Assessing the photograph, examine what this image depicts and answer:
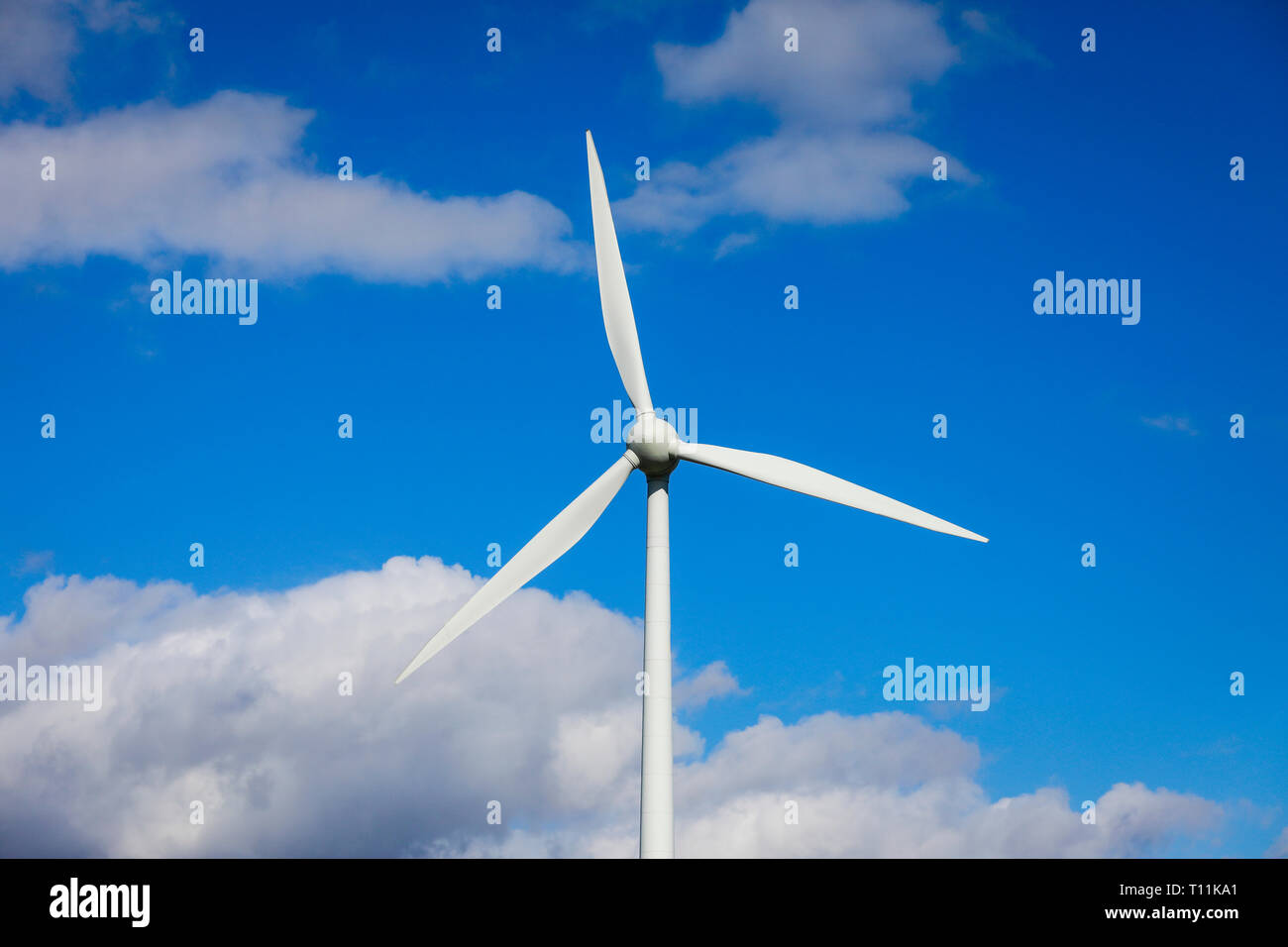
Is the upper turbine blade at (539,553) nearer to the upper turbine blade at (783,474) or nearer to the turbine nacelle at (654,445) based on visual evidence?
the turbine nacelle at (654,445)

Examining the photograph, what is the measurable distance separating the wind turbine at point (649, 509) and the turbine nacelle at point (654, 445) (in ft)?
0.11

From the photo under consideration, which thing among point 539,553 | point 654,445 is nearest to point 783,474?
point 654,445

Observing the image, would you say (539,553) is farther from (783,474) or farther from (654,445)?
(783,474)

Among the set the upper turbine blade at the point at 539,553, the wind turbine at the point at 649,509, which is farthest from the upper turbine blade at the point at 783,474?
the upper turbine blade at the point at 539,553

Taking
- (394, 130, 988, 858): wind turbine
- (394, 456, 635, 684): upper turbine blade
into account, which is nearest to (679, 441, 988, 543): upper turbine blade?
(394, 130, 988, 858): wind turbine

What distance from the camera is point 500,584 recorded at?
135ft

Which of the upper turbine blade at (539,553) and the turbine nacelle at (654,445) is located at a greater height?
the turbine nacelle at (654,445)

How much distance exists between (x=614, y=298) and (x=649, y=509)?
25.2 ft

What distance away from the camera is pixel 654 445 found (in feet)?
141

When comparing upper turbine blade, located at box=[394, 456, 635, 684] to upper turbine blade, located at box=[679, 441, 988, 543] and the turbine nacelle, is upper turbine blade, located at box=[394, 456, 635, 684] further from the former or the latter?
upper turbine blade, located at box=[679, 441, 988, 543]

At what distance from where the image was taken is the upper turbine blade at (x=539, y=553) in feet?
131

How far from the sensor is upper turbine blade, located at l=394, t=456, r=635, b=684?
1569 inches
